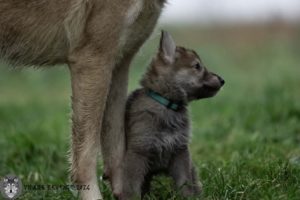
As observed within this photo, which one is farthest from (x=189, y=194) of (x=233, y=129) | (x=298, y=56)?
(x=298, y=56)

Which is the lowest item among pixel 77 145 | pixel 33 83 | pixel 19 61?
pixel 33 83

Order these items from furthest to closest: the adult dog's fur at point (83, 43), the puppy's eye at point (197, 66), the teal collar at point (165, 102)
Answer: the puppy's eye at point (197, 66) → the teal collar at point (165, 102) → the adult dog's fur at point (83, 43)

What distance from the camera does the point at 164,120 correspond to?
537cm

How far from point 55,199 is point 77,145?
43 cm

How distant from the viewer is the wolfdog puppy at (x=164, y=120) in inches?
210

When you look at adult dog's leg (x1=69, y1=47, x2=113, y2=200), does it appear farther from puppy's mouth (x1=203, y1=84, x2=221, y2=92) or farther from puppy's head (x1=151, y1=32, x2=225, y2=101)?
puppy's mouth (x1=203, y1=84, x2=221, y2=92)

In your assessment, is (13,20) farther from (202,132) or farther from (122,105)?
(202,132)

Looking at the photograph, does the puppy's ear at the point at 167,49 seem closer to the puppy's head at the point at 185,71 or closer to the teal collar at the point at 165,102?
the puppy's head at the point at 185,71

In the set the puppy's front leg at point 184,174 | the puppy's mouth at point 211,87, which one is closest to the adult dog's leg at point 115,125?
the puppy's front leg at point 184,174

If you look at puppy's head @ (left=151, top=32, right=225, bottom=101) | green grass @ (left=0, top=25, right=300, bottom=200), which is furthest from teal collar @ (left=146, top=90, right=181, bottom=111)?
green grass @ (left=0, top=25, right=300, bottom=200)

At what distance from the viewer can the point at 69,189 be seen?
5520 mm

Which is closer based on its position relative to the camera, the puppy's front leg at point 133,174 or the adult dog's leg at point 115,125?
the puppy's front leg at point 133,174

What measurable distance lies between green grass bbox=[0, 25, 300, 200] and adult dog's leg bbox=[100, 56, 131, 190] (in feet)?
0.63

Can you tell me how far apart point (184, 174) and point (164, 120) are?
412mm
